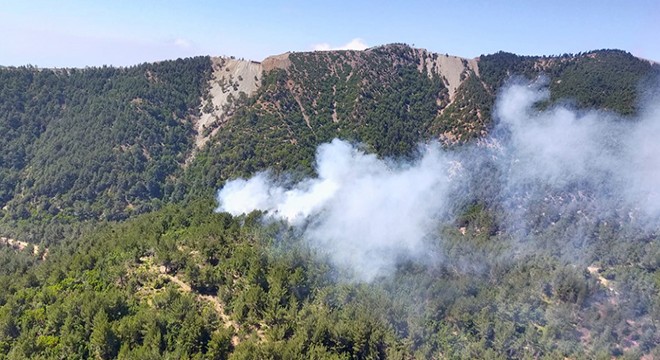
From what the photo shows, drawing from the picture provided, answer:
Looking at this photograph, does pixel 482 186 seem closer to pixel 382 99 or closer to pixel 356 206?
pixel 356 206

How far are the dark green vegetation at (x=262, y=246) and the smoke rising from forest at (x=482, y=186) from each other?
4.02 meters

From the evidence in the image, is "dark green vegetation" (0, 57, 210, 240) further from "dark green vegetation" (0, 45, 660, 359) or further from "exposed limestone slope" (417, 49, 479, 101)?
"exposed limestone slope" (417, 49, 479, 101)

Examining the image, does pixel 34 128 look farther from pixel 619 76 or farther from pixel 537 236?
pixel 619 76

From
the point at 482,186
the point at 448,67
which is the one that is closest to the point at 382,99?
the point at 448,67

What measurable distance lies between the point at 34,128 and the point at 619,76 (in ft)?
648

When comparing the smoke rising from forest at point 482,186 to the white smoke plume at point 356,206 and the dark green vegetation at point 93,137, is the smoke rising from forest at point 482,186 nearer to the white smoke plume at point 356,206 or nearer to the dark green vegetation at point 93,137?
the white smoke plume at point 356,206

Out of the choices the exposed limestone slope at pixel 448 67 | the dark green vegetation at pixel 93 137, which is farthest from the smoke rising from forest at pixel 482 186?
the dark green vegetation at pixel 93 137

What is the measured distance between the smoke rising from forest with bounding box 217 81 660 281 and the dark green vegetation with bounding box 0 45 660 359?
402 cm

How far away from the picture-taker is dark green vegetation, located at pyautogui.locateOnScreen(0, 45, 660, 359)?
4675 centimetres

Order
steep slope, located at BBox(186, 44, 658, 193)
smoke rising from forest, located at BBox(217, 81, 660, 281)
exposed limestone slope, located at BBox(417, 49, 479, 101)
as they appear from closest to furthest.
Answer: smoke rising from forest, located at BBox(217, 81, 660, 281)
steep slope, located at BBox(186, 44, 658, 193)
exposed limestone slope, located at BBox(417, 49, 479, 101)

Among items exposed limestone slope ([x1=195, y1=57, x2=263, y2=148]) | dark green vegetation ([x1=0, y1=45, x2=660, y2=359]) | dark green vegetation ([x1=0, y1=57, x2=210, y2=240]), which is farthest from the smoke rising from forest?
exposed limestone slope ([x1=195, y1=57, x2=263, y2=148])

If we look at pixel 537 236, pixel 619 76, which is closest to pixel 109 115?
pixel 537 236

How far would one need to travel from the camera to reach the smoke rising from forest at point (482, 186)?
73000 mm

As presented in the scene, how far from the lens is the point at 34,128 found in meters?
140
